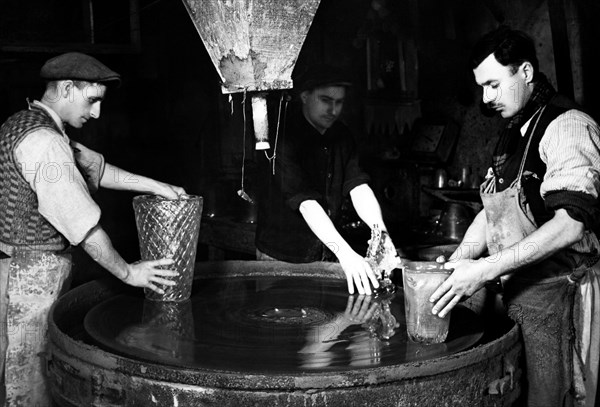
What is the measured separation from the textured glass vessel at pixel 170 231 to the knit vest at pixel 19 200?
0.35 m

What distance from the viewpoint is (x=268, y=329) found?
2539 mm

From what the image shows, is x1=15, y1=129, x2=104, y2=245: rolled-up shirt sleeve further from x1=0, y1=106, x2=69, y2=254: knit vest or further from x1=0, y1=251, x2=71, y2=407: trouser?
x1=0, y1=251, x2=71, y2=407: trouser

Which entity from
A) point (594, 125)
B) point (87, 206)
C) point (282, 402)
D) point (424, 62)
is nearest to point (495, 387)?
point (282, 402)

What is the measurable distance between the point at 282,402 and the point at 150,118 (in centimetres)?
561

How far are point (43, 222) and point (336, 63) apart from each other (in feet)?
13.0

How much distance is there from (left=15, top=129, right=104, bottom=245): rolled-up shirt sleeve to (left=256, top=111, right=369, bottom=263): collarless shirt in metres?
1.15

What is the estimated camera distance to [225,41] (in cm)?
230

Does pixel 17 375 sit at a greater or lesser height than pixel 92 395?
lesser

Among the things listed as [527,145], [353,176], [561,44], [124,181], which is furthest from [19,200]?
[561,44]

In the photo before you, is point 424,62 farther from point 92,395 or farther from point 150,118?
point 92,395

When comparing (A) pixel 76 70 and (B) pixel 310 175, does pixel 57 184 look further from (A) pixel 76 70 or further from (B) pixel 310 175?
(B) pixel 310 175

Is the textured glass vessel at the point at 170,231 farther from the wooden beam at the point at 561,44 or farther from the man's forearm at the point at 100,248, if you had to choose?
the wooden beam at the point at 561,44

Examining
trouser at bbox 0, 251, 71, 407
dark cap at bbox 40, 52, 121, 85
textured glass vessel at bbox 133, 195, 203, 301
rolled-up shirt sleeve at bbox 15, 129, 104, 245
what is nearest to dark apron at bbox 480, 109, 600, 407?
textured glass vessel at bbox 133, 195, 203, 301

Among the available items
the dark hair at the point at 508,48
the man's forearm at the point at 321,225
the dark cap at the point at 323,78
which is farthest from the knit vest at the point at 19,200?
the dark hair at the point at 508,48
